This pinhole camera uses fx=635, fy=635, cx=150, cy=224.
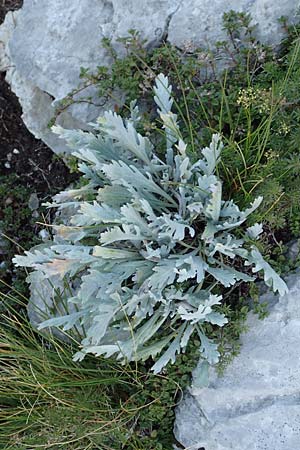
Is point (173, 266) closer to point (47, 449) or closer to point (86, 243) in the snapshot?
point (86, 243)

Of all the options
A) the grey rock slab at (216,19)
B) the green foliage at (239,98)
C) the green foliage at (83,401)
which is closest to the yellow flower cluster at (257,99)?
the green foliage at (239,98)

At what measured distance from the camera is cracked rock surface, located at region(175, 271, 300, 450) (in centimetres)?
246

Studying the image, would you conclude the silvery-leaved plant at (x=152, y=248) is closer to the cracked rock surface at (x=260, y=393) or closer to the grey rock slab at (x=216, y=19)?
the cracked rock surface at (x=260, y=393)

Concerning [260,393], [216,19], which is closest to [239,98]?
[216,19]

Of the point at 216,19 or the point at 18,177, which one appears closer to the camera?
the point at 216,19

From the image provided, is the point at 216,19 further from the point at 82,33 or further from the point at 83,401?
the point at 83,401

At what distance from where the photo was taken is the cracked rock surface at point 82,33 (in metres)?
2.71

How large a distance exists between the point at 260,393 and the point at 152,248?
2.33 ft

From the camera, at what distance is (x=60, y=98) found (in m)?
2.97

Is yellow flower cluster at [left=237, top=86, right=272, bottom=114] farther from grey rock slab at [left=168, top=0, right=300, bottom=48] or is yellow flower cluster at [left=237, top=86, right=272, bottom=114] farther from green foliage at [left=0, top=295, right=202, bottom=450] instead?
green foliage at [left=0, top=295, right=202, bottom=450]

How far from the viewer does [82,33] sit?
2.94m

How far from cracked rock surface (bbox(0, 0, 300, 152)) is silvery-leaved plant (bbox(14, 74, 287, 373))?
447mm

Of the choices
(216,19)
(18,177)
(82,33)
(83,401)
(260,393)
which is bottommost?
(260,393)

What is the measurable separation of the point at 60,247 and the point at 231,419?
98 cm
